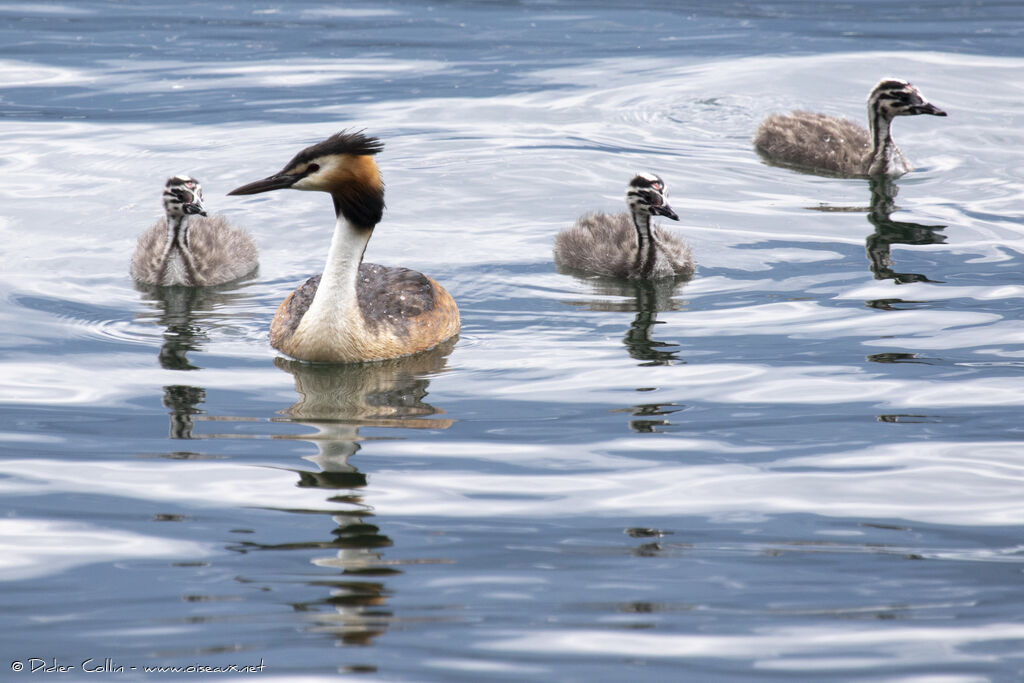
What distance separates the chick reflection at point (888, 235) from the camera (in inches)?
448

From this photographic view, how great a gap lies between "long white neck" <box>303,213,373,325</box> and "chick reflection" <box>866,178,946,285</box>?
4309mm

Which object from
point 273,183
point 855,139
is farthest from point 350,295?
point 855,139

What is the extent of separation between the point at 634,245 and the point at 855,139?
4608mm

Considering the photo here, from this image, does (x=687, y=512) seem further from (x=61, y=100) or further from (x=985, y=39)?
(x=985, y=39)

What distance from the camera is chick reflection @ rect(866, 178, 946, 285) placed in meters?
11.4

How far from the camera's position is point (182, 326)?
33.6 feet

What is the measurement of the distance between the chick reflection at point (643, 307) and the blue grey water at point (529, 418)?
0.14 ft

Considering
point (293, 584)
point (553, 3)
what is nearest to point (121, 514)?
point (293, 584)

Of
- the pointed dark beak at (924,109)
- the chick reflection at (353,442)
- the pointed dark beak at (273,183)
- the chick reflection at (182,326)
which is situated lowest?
the chick reflection at (353,442)

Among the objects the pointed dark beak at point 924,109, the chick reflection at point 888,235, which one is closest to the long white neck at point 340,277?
the chick reflection at point 888,235

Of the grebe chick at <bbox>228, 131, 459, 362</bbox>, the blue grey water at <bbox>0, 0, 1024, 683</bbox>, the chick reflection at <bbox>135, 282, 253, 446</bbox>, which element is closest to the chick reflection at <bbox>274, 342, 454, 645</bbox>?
the blue grey water at <bbox>0, 0, 1024, 683</bbox>

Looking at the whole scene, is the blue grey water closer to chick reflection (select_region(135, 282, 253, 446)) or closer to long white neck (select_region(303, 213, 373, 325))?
chick reflection (select_region(135, 282, 253, 446))

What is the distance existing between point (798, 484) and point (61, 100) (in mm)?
14072

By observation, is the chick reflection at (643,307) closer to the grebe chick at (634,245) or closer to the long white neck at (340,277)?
the grebe chick at (634,245)
